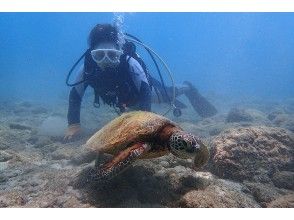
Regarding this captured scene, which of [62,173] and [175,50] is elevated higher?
[62,173]

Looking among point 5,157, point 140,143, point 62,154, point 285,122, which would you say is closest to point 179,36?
point 285,122

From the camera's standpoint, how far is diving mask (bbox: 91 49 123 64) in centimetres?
574

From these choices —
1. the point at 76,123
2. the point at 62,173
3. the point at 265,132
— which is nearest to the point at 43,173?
the point at 62,173

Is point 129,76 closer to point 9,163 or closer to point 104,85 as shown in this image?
point 104,85

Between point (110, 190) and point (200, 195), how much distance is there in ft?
3.21

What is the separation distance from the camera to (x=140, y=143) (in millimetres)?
3043

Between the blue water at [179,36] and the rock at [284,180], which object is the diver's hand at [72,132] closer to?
the rock at [284,180]

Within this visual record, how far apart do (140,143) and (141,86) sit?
2811 mm

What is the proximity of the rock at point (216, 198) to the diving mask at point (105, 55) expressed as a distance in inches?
138

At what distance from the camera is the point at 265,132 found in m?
4.06

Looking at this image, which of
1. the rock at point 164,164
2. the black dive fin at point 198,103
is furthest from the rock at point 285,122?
the rock at point 164,164

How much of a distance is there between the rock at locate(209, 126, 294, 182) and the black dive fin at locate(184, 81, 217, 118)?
6.40 meters

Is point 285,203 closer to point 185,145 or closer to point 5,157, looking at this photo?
point 185,145

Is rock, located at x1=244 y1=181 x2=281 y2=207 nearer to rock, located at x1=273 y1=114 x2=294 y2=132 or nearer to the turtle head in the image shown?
the turtle head
